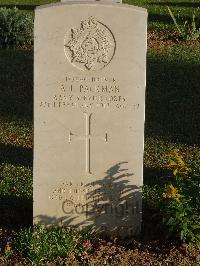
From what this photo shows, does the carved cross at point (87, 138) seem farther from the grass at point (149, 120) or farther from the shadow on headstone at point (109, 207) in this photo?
the grass at point (149, 120)

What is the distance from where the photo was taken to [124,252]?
208 inches

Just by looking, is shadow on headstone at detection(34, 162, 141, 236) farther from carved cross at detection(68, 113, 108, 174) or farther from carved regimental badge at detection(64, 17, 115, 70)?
carved regimental badge at detection(64, 17, 115, 70)

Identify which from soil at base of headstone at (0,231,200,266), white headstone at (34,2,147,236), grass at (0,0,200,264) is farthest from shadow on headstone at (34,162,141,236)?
grass at (0,0,200,264)

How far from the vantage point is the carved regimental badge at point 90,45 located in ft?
16.6

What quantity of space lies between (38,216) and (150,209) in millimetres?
1153

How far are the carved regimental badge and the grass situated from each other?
154cm

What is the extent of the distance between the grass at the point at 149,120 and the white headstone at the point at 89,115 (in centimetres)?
51

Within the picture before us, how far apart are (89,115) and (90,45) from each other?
0.58 metres

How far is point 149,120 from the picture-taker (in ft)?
30.3

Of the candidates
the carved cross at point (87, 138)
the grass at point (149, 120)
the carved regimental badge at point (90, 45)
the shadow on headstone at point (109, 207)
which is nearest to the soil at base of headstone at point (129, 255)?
the shadow on headstone at point (109, 207)

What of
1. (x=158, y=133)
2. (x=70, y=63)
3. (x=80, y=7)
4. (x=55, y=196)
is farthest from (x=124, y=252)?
(x=158, y=133)

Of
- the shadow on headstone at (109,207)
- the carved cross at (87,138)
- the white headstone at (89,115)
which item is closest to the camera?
the white headstone at (89,115)

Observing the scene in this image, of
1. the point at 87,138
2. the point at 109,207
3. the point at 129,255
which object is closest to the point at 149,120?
the point at 109,207

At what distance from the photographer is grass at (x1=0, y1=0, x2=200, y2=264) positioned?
6461 millimetres
